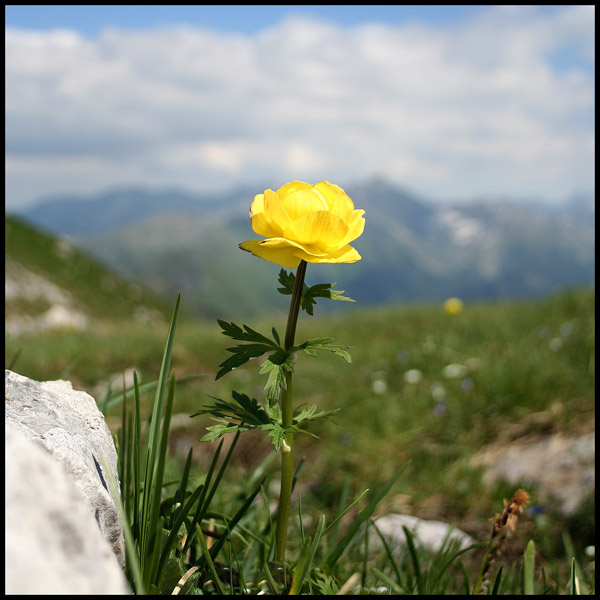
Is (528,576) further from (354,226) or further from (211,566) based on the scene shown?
(354,226)

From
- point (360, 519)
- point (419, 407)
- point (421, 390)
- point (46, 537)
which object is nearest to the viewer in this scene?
point (46, 537)

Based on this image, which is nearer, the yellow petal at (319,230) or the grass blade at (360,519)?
the yellow petal at (319,230)

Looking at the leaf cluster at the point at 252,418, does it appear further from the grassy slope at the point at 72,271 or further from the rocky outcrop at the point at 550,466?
the grassy slope at the point at 72,271

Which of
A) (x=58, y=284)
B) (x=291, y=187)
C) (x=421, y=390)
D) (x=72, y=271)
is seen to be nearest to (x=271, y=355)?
(x=291, y=187)

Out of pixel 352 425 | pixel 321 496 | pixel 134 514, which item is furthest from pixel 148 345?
pixel 134 514

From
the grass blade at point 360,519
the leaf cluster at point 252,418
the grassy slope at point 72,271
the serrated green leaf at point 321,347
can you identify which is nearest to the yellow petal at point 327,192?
the serrated green leaf at point 321,347

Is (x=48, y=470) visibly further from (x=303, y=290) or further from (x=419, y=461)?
(x=419, y=461)
